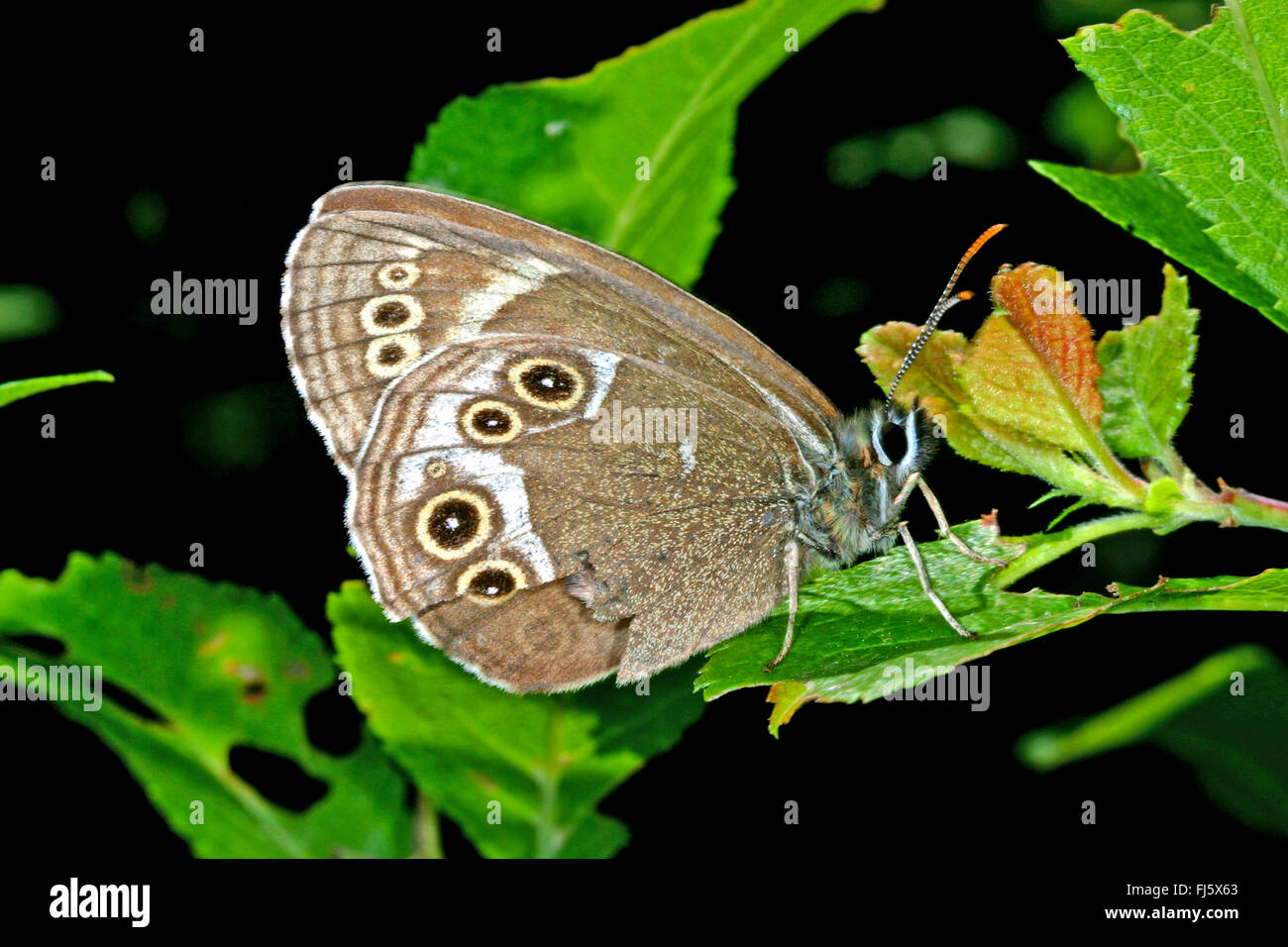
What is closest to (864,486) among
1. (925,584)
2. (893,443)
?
(893,443)

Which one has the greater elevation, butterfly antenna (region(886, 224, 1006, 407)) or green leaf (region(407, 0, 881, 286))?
green leaf (region(407, 0, 881, 286))

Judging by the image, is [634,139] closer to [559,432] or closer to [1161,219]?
[559,432]

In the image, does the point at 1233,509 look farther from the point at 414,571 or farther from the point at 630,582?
the point at 414,571

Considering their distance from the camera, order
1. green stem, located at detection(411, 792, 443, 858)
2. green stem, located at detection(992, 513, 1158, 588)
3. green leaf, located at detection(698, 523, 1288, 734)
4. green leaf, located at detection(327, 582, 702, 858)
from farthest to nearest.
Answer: green stem, located at detection(411, 792, 443, 858)
green leaf, located at detection(327, 582, 702, 858)
green stem, located at detection(992, 513, 1158, 588)
green leaf, located at detection(698, 523, 1288, 734)

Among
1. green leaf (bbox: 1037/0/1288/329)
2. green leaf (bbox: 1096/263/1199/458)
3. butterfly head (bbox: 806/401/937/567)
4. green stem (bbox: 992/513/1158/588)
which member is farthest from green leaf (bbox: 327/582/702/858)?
green leaf (bbox: 1037/0/1288/329)

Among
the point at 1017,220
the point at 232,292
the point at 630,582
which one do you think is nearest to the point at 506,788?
the point at 630,582

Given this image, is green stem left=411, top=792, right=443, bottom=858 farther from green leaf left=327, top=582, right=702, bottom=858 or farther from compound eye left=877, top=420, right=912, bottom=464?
compound eye left=877, top=420, right=912, bottom=464

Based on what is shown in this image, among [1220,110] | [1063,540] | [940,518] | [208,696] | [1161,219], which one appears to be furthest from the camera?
[208,696]

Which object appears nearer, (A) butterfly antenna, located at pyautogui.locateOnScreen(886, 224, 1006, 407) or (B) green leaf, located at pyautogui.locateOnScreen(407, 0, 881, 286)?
(A) butterfly antenna, located at pyautogui.locateOnScreen(886, 224, 1006, 407)
